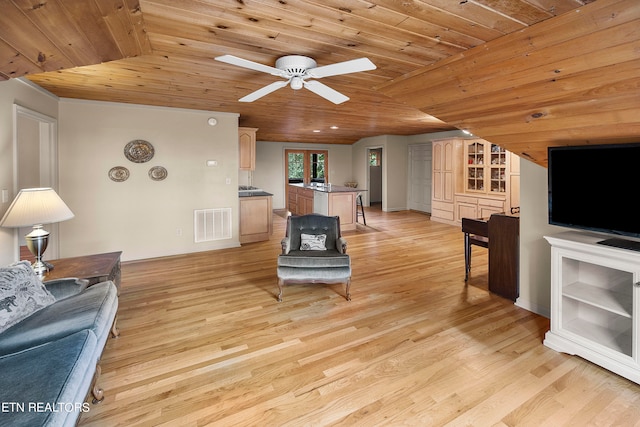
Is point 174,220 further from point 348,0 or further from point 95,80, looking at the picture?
point 348,0

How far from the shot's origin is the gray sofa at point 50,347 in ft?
3.89

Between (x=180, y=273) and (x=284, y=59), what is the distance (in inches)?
120

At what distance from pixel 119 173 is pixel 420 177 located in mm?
7686

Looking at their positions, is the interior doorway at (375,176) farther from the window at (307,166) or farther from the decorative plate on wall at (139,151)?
the decorative plate on wall at (139,151)

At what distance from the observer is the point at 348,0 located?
1.69 meters

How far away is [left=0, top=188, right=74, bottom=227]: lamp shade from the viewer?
238cm

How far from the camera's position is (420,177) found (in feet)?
31.3

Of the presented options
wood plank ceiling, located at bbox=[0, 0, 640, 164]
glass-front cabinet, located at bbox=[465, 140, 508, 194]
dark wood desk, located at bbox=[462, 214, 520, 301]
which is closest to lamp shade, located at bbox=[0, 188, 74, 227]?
wood plank ceiling, located at bbox=[0, 0, 640, 164]

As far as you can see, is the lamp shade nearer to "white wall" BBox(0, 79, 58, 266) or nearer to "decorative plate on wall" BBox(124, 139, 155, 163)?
"white wall" BBox(0, 79, 58, 266)

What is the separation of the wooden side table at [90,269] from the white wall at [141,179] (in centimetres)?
182

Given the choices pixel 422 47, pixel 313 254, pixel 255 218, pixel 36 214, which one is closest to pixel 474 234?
pixel 313 254

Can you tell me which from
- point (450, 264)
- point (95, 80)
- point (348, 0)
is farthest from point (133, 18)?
point (450, 264)

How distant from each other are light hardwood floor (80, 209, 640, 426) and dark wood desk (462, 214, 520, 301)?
239 millimetres

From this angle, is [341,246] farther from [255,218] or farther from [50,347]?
[255,218]
